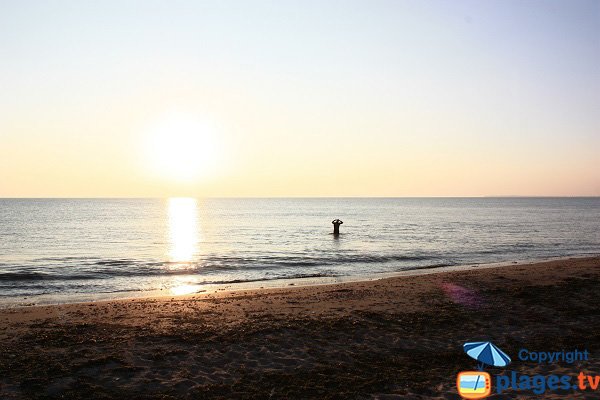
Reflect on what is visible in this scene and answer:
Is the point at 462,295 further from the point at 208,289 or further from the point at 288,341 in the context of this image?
the point at 208,289

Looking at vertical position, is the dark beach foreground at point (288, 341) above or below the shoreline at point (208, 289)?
above

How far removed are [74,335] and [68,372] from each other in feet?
9.88

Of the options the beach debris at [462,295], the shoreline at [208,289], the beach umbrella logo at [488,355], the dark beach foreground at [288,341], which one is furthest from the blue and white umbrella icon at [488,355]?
the shoreline at [208,289]

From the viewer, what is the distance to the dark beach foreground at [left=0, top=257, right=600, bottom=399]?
8.91 m

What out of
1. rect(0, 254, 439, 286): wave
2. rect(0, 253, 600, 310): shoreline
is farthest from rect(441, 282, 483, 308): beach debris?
rect(0, 254, 439, 286): wave

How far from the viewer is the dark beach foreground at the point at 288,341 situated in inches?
351

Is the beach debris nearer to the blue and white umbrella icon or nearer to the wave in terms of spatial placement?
the blue and white umbrella icon

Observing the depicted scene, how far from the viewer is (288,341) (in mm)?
11828

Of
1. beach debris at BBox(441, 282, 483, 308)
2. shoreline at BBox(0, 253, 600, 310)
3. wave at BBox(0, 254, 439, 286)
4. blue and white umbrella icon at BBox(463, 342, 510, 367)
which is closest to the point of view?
blue and white umbrella icon at BBox(463, 342, 510, 367)

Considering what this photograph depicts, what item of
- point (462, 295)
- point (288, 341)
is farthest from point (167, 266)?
point (288, 341)

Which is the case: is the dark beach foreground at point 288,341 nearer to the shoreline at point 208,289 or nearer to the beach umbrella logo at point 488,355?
the beach umbrella logo at point 488,355

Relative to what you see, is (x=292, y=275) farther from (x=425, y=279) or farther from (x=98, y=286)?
(x=98, y=286)

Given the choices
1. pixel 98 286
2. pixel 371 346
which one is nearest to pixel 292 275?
pixel 98 286

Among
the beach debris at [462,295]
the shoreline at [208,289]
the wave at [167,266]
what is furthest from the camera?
the wave at [167,266]
